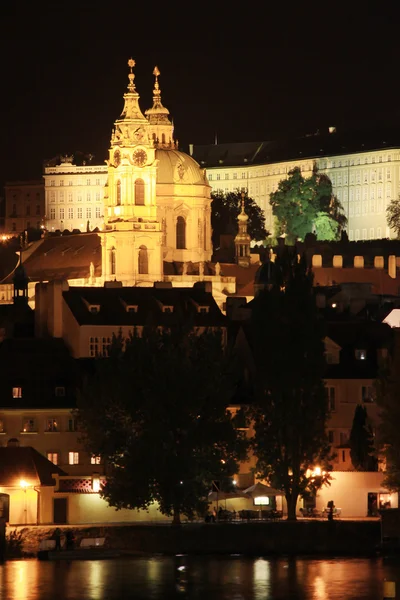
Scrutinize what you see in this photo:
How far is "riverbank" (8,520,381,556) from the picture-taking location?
112875mm

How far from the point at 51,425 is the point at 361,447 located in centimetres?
1338

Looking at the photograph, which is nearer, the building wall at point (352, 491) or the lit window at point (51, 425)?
the building wall at point (352, 491)

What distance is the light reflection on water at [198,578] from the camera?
104625mm

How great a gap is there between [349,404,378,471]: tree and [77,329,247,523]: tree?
664cm

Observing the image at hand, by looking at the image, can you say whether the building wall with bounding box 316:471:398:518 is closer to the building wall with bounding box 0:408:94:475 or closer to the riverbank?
the riverbank

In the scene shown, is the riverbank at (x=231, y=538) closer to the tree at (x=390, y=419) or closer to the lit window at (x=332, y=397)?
the tree at (x=390, y=419)

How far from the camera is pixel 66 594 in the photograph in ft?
343

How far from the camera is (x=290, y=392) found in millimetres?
119250

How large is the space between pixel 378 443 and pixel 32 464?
1508cm

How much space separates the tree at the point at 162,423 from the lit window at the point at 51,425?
3443 mm

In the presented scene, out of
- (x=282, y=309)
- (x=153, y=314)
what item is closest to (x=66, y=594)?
(x=282, y=309)

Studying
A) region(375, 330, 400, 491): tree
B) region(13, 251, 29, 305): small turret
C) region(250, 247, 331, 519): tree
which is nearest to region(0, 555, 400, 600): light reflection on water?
region(250, 247, 331, 519): tree

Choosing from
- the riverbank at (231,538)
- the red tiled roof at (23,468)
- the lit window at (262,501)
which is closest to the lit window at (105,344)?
the red tiled roof at (23,468)

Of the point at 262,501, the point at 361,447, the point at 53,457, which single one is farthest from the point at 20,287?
the point at 262,501
